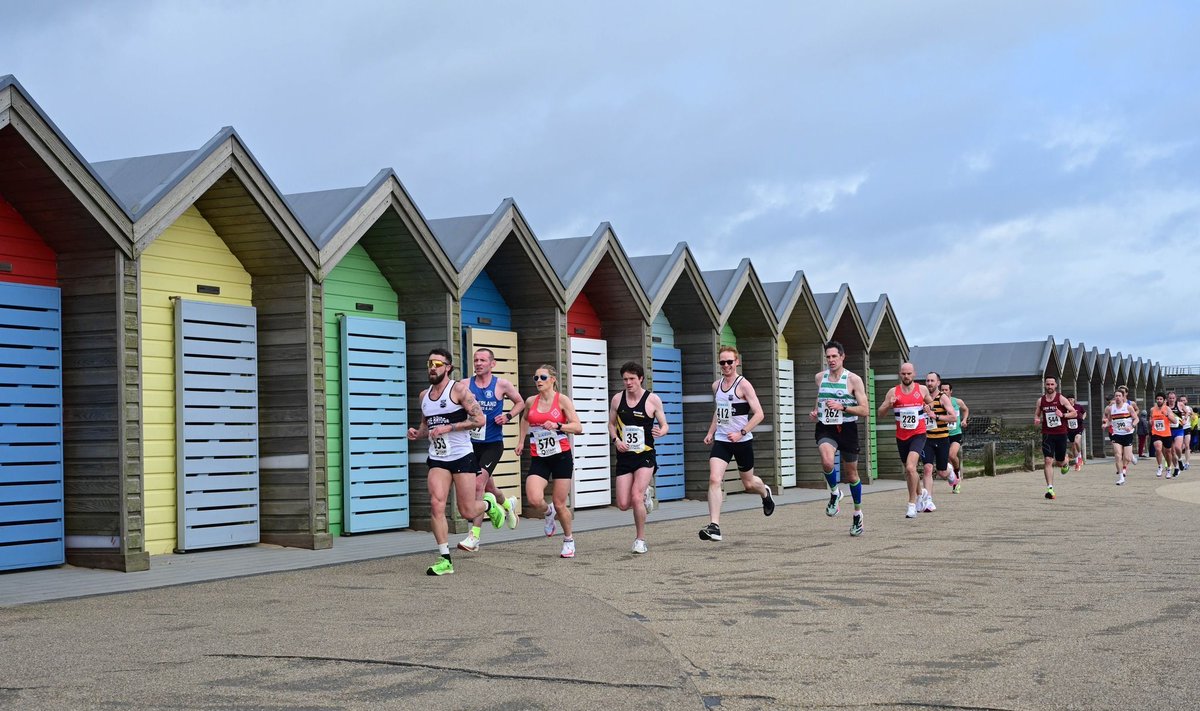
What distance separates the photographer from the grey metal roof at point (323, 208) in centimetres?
1505

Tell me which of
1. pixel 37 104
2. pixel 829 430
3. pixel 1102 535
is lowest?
pixel 1102 535

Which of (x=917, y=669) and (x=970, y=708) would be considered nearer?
(x=970, y=708)

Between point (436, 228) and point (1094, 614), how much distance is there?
11.3 metres

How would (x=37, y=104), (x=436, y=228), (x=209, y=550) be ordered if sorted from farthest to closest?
(x=436, y=228), (x=209, y=550), (x=37, y=104)

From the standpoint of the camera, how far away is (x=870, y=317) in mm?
30797

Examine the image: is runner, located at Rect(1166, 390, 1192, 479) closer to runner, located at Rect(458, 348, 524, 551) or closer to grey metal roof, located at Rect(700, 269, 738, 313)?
grey metal roof, located at Rect(700, 269, 738, 313)

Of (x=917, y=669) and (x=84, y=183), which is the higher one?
(x=84, y=183)

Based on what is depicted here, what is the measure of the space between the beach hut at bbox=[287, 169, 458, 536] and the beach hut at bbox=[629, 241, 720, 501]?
6.54 meters

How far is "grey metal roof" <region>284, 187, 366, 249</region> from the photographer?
15.0m

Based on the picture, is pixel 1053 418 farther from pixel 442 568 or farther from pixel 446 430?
pixel 442 568

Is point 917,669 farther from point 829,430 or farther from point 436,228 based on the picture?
point 436,228

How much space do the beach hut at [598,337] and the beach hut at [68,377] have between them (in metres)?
8.18

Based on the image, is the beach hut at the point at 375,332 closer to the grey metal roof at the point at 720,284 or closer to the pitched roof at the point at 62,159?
the pitched roof at the point at 62,159

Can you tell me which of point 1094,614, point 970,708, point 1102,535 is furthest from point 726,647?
point 1102,535
